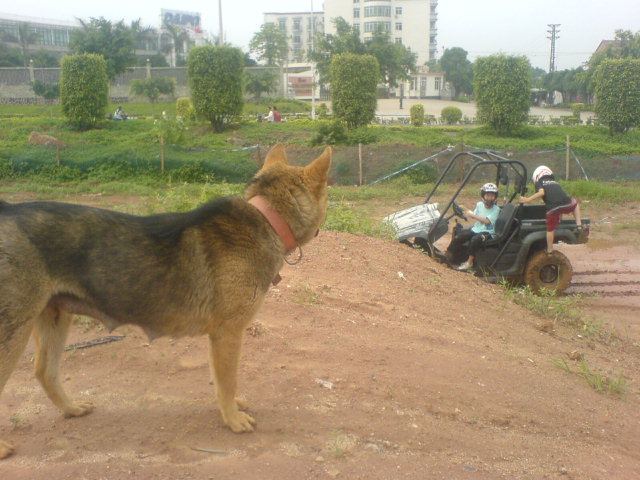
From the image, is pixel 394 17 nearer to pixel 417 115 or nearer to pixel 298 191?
pixel 417 115

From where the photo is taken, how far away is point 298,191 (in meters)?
3.85

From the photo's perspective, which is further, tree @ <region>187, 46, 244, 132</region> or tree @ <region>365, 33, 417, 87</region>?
tree @ <region>365, 33, 417, 87</region>

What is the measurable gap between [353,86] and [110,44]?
2096 centimetres

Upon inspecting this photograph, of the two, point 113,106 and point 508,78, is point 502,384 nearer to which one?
point 508,78

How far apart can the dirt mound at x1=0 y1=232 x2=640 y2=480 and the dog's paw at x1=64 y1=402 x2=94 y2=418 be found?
0.15 ft

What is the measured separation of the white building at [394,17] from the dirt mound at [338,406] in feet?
290

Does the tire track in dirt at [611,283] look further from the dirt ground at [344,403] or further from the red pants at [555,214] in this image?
the dirt ground at [344,403]

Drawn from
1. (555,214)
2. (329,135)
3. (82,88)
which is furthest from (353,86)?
(555,214)

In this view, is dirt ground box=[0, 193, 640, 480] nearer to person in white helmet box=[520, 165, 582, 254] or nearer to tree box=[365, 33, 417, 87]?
person in white helmet box=[520, 165, 582, 254]

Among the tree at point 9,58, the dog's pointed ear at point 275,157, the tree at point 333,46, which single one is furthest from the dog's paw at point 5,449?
the tree at point 9,58

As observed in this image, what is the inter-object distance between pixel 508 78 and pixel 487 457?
25.4 m

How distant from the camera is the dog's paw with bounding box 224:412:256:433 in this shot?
12.0ft

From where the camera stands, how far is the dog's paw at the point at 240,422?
3.67 metres

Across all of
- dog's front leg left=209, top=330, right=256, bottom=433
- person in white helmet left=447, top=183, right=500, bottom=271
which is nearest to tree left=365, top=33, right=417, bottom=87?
person in white helmet left=447, top=183, right=500, bottom=271
